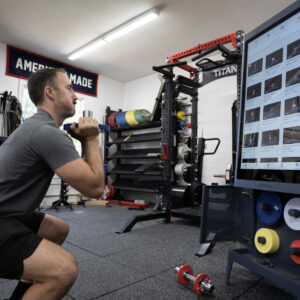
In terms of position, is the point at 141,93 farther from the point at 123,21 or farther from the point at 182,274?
the point at 182,274

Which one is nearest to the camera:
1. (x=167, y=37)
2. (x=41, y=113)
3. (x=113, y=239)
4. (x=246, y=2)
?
(x=41, y=113)

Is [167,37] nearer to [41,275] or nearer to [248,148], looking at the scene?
[248,148]

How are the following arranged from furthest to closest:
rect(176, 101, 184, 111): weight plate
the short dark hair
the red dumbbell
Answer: rect(176, 101, 184, 111): weight plate
the red dumbbell
the short dark hair

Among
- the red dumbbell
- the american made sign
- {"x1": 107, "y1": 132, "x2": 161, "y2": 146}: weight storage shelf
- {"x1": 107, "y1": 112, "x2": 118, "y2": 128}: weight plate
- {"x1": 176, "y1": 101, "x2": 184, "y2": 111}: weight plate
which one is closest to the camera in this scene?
the red dumbbell

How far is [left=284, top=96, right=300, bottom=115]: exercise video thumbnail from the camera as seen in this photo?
1109mm

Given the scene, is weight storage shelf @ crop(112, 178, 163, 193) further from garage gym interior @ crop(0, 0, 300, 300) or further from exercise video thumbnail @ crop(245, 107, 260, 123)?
exercise video thumbnail @ crop(245, 107, 260, 123)

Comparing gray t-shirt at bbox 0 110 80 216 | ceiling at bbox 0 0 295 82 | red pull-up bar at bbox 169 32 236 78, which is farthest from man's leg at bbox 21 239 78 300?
ceiling at bbox 0 0 295 82

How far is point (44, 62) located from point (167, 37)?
2720 mm

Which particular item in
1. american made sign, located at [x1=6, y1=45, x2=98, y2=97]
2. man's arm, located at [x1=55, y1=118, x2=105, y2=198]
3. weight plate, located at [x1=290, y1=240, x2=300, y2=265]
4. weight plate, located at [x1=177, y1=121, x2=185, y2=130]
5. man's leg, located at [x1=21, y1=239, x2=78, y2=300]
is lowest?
man's leg, located at [x1=21, y1=239, x2=78, y2=300]

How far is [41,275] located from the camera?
936mm

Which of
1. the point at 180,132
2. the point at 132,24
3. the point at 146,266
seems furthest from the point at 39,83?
the point at 180,132

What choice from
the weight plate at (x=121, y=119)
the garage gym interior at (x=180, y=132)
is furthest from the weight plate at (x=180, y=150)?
the weight plate at (x=121, y=119)

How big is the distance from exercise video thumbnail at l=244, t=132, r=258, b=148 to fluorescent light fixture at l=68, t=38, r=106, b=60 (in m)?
3.84

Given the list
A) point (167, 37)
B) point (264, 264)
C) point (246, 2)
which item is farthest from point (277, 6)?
point (264, 264)
